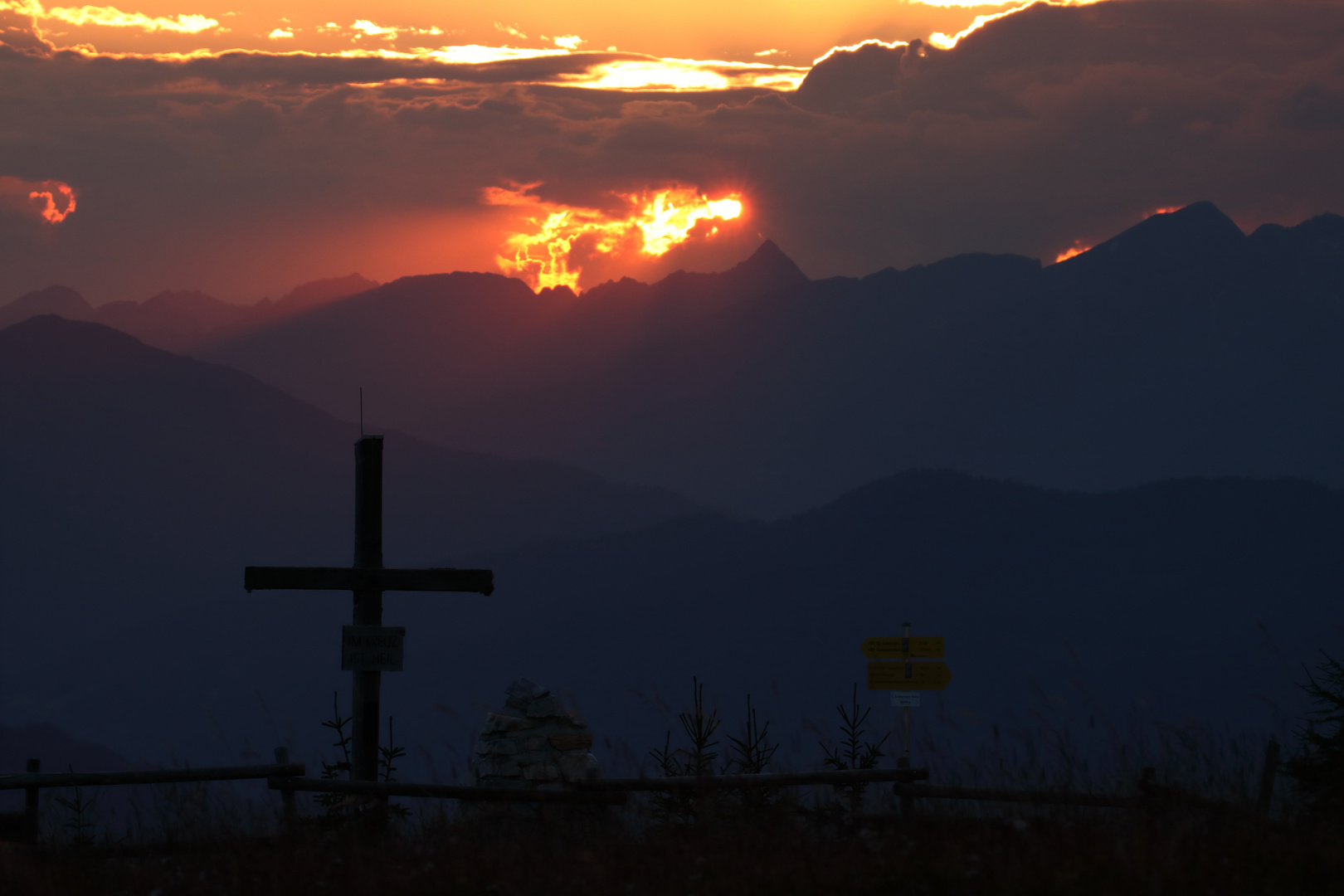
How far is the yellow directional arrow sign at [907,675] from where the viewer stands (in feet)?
39.1

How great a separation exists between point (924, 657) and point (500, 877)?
19.1 feet

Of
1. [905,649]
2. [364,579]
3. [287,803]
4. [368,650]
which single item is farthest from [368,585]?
[905,649]

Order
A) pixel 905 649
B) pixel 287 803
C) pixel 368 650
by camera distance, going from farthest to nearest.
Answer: pixel 905 649, pixel 368 650, pixel 287 803

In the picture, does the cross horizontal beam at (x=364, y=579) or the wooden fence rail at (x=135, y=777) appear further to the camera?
the cross horizontal beam at (x=364, y=579)

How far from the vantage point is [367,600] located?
36.8 ft

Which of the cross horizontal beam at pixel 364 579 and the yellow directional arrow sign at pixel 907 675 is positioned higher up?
the cross horizontal beam at pixel 364 579

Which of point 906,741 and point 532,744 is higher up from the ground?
point 532,744

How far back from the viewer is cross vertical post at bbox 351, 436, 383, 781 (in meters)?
10.9

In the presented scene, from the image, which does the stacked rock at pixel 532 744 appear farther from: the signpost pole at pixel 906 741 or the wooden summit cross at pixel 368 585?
the signpost pole at pixel 906 741

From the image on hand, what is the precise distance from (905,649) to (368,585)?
5384 millimetres

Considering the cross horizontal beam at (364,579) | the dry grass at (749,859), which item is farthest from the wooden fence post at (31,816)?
the cross horizontal beam at (364,579)

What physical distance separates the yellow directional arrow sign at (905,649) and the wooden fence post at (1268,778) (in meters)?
3.46

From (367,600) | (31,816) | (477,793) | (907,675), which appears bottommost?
(31,816)

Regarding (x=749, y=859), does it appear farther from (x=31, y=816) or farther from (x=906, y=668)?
(x=31, y=816)
